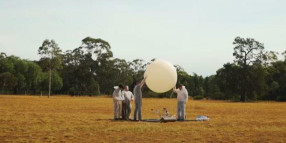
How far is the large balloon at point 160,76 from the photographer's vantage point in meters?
14.2

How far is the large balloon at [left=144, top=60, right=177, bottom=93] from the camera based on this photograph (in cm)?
1421

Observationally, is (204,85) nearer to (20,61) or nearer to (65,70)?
(65,70)

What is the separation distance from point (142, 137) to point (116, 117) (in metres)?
6.25

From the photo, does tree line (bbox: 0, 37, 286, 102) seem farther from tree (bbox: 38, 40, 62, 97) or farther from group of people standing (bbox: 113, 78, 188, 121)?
group of people standing (bbox: 113, 78, 188, 121)

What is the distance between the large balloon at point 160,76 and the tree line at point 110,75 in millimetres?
43902

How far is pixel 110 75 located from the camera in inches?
3199

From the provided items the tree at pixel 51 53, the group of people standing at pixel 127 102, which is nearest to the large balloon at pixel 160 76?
the group of people standing at pixel 127 102

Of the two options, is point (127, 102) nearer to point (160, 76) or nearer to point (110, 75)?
point (160, 76)

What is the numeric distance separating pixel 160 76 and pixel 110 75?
67614 mm

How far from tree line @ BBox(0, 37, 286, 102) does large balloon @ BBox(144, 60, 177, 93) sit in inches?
1728

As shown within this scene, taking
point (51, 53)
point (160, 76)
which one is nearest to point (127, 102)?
point (160, 76)

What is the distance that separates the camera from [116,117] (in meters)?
17.2

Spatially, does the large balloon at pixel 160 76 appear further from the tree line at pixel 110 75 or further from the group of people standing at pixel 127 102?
the tree line at pixel 110 75

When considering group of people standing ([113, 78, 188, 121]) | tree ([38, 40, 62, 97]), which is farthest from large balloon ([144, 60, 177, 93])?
tree ([38, 40, 62, 97])
